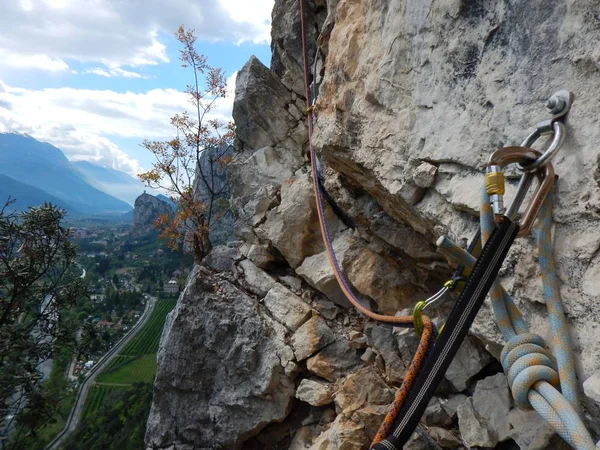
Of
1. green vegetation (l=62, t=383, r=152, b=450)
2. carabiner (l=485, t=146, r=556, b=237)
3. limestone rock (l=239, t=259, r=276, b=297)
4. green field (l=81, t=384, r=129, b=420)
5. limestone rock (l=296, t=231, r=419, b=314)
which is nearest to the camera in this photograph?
carabiner (l=485, t=146, r=556, b=237)

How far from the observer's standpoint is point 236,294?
620 cm

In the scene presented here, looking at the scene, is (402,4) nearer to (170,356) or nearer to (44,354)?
(170,356)

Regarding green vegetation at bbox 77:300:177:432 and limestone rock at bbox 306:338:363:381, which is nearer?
limestone rock at bbox 306:338:363:381

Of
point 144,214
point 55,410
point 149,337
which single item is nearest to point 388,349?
point 55,410

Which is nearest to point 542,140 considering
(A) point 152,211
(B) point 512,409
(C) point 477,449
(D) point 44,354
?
(B) point 512,409

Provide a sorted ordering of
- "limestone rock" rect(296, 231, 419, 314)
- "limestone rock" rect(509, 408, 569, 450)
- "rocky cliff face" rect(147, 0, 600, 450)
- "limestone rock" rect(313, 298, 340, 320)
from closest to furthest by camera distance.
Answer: "rocky cliff face" rect(147, 0, 600, 450) → "limestone rock" rect(509, 408, 569, 450) → "limestone rock" rect(296, 231, 419, 314) → "limestone rock" rect(313, 298, 340, 320)

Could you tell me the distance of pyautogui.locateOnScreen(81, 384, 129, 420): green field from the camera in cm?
3475

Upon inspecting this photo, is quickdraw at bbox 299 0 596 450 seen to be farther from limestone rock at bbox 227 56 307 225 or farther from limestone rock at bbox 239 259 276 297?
limestone rock at bbox 227 56 307 225

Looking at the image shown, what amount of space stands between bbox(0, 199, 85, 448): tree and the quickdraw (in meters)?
7.28

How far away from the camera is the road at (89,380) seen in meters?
30.1

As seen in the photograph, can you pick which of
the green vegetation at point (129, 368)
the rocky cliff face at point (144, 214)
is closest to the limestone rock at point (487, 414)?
the green vegetation at point (129, 368)

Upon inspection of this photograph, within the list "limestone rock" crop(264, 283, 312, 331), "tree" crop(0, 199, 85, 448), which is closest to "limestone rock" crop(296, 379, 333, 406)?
"limestone rock" crop(264, 283, 312, 331)

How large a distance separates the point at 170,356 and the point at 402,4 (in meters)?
5.92

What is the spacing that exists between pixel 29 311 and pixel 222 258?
14.3 ft
